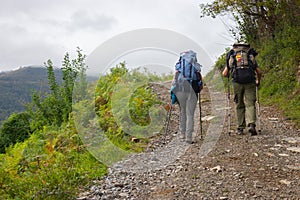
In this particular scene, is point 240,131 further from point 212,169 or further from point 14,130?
point 14,130

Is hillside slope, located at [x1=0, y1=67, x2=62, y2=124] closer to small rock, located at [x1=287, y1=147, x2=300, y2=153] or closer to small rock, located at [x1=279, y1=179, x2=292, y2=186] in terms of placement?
small rock, located at [x1=287, y1=147, x2=300, y2=153]

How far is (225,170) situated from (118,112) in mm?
4442

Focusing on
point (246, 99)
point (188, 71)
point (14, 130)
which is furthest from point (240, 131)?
point (14, 130)

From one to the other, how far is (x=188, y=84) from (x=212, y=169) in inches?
97.0

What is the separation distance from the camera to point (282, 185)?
16.6ft

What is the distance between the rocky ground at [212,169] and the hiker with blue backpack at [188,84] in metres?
0.53

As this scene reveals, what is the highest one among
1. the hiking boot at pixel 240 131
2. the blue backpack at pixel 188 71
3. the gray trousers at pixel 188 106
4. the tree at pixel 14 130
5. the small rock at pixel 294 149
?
the blue backpack at pixel 188 71

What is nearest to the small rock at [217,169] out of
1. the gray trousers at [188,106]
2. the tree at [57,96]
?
the gray trousers at [188,106]

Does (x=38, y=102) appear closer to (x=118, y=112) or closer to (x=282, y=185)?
(x=118, y=112)

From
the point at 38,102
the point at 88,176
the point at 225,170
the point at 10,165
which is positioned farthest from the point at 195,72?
the point at 38,102

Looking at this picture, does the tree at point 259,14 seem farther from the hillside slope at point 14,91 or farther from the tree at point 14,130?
the hillside slope at point 14,91

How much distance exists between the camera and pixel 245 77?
8.15 meters

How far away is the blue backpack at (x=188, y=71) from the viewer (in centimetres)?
781

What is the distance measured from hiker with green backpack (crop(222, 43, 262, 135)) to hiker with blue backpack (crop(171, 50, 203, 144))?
0.92 meters
